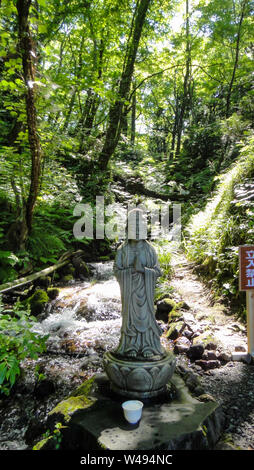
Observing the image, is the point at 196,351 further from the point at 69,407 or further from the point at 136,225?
the point at 136,225

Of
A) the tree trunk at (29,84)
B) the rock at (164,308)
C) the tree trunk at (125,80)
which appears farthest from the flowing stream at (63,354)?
the tree trunk at (125,80)

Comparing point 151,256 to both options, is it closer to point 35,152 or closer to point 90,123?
point 35,152

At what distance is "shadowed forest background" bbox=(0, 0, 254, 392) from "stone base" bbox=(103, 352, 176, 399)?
1.09 meters

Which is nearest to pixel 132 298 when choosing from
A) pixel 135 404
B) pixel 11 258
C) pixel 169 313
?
pixel 135 404

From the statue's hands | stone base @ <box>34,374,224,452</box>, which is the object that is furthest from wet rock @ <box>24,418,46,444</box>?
the statue's hands

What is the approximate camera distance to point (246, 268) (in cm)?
380

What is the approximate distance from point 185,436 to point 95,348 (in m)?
2.67

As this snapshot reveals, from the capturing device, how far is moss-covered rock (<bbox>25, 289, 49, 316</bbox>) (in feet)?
18.7

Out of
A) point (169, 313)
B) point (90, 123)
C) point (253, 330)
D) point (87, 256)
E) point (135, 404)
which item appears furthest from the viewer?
point (90, 123)

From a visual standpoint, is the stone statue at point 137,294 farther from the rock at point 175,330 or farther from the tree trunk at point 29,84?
the tree trunk at point 29,84

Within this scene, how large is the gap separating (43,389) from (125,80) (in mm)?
10259

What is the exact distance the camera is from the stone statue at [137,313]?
263 cm

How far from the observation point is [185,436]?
6.49ft

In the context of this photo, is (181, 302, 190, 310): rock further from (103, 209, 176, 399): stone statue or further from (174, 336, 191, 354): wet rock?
(103, 209, 176, 399): stone statue
